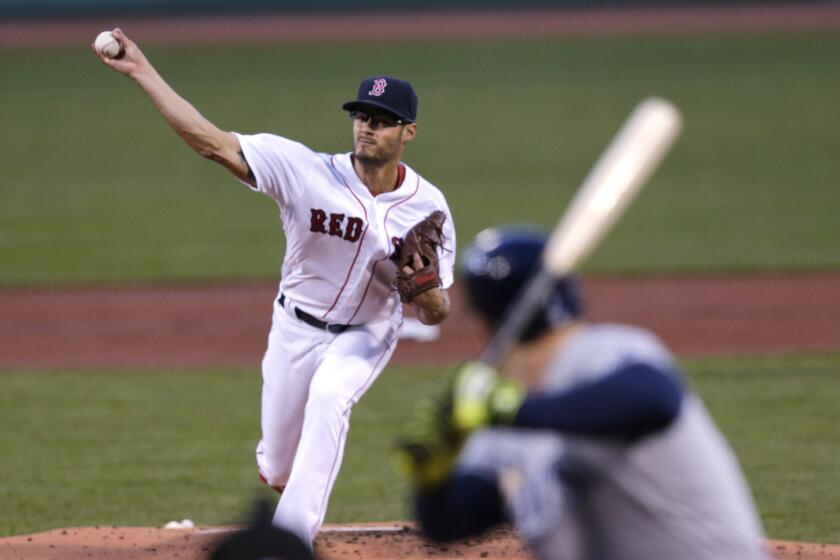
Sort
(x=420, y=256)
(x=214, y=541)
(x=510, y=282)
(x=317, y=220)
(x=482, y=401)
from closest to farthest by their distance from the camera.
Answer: (x=482, y=401), (x=510, y=282), (x=420, y=256), (x=317, y=220), (x=214, y=541)

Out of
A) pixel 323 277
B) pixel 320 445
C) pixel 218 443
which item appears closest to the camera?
pixel 320 445

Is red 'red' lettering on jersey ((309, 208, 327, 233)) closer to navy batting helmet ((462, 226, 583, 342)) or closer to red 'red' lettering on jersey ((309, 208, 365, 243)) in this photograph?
red 'red' lettering on jersey ((309, 208, 365, 243))

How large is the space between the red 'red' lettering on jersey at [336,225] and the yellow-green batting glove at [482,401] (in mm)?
3041

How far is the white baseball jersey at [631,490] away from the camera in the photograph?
337 centimetres

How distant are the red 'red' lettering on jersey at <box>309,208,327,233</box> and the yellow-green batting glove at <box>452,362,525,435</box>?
10.0 feet

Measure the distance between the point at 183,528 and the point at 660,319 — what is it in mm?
7079

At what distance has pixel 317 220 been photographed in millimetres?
6426

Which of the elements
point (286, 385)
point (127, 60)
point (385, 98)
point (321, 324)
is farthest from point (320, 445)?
point (127, 60)

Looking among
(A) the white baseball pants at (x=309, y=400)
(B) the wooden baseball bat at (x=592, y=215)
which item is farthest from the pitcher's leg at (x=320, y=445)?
(B) the wooden baseball bat at (x=592, y=215)

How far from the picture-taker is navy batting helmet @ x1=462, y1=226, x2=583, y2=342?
3.53 m

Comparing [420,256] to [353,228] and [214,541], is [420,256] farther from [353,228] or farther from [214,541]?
[214,541]

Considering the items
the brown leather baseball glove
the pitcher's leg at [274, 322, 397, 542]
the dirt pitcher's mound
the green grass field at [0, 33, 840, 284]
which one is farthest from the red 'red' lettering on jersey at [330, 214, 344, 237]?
the green grass field at [0, 33, 840, 284]

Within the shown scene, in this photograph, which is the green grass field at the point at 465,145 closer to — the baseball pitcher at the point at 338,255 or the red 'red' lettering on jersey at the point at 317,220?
the baseball pitcher at the point at 338,255

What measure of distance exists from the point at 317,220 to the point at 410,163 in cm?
1651
